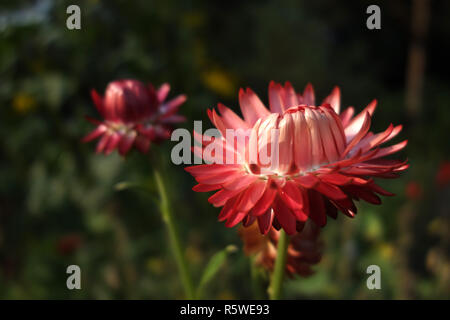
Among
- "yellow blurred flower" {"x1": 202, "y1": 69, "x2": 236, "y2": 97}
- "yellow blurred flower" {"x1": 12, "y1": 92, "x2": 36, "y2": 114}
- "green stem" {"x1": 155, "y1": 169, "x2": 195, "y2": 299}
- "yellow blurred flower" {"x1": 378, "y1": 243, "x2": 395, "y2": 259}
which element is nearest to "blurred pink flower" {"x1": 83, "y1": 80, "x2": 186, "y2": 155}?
"green stem" {"x1": 155, "y1": 169, "x2": 195, "y2": 299}

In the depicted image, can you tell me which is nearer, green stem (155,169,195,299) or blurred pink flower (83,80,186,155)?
green stem (155,169,195,299)

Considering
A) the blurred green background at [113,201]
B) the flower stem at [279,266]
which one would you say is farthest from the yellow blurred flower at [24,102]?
the flower stem at [279,266]

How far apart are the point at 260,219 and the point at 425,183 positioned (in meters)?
3.50

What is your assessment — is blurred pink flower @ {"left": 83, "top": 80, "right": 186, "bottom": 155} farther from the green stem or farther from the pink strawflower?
the pink strawflower

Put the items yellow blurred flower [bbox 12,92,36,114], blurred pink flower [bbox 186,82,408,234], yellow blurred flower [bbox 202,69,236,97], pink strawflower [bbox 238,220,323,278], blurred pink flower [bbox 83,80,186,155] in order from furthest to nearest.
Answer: yellow blurred flower [bbox 202,69,236,97] < yellow blurred flower [bbox 12,92,36,114] < blurred pink flower [bbox 83,80,186,155] < pink strawflower [bbox 238,220,323,278] < blurred pink flower [bbox 186,82,408,234]

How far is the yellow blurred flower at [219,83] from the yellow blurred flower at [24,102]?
2.01m

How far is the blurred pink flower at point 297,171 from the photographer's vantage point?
83 centimetres

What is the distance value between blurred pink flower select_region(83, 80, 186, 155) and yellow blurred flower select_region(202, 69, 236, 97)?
308cm

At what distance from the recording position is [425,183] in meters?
3.96

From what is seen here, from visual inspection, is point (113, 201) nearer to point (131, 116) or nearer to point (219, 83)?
point (131, 116)

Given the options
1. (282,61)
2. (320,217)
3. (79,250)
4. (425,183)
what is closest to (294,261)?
(320,217)

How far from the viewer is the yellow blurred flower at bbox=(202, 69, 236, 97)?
4.48 m

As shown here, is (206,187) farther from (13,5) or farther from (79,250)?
(13,5)

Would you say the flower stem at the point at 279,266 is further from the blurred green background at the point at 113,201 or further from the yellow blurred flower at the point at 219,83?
the yellow blurred flower at the point at 219,83
